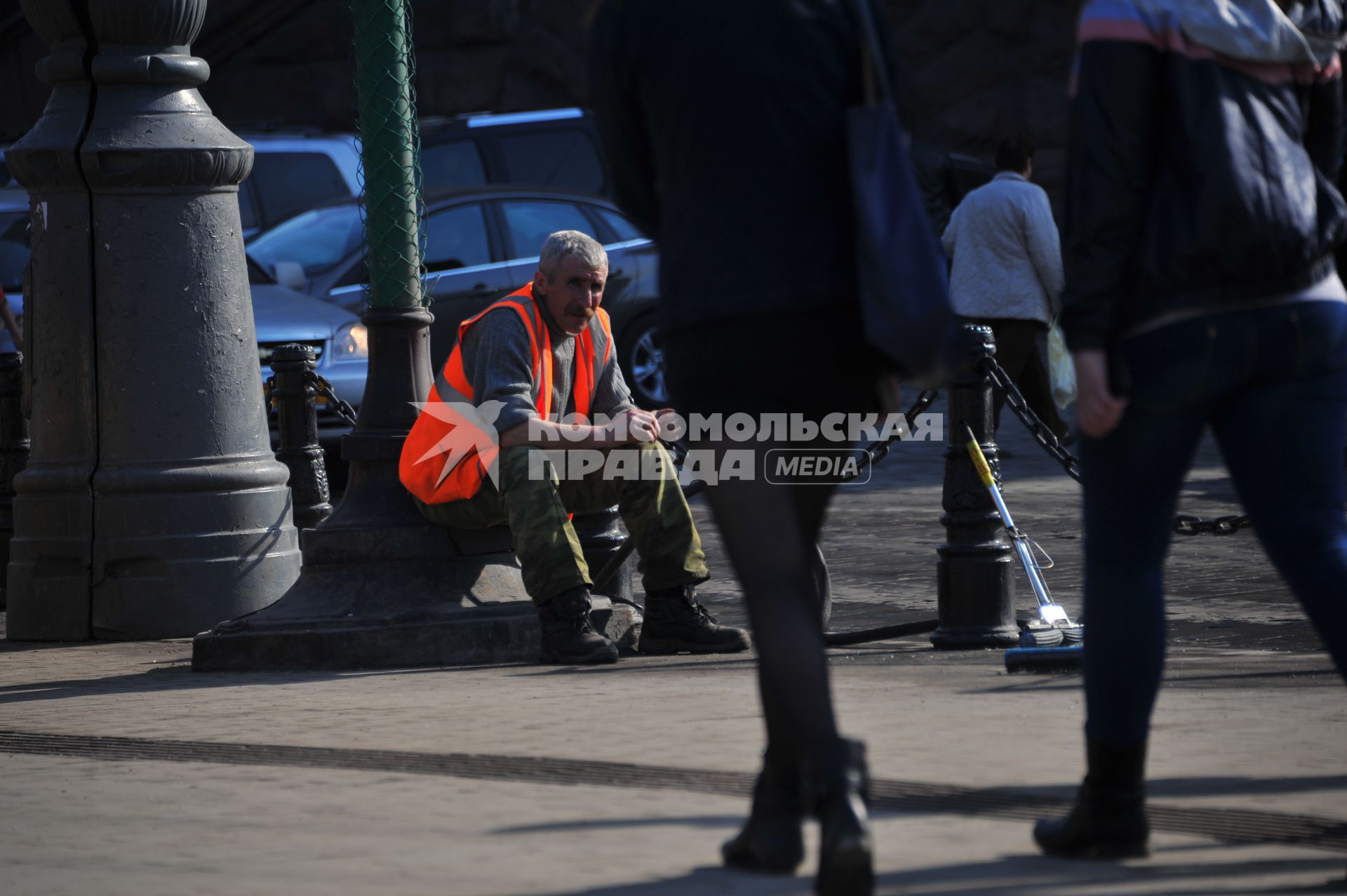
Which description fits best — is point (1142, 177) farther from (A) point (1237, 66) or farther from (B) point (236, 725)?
(B) point (236, 725)

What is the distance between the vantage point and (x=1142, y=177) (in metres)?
3.26

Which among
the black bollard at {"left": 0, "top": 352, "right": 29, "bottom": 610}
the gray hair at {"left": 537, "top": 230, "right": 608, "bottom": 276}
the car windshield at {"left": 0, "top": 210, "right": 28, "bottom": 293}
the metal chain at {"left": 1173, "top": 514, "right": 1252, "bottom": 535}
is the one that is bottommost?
the metal chain at {"left": 1173, "top": 514, "right": 1252, "bottom": 535}

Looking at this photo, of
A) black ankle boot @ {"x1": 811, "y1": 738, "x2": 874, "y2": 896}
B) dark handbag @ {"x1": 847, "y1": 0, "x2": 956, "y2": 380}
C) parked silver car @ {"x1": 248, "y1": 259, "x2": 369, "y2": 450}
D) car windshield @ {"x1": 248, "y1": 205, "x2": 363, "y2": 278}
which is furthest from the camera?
car windshield @ {"x1": 248, "y1": 205, "x2": 363, "y2": 278}

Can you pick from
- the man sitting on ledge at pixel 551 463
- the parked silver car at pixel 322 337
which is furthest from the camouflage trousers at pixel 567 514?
the parked silver car at pixel 322 337

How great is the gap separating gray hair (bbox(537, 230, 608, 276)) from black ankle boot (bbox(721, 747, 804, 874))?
319 centimetres

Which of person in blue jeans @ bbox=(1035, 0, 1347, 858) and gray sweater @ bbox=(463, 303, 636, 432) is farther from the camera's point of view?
gray sweater @ bbox=(463, 303, 636, 432)

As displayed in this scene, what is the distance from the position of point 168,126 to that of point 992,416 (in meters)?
3.13

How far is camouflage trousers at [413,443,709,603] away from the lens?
6199 mm

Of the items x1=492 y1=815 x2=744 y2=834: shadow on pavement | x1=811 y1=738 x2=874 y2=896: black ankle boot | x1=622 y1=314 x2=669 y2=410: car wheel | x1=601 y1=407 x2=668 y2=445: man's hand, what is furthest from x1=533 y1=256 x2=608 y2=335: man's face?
x1=622 y1=314 x2=669 y2=410: car wheel

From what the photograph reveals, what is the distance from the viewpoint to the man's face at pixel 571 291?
248 inches

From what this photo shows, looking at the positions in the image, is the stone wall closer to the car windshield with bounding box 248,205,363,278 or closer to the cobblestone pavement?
the car windshield with bounding box 248,205,363,278

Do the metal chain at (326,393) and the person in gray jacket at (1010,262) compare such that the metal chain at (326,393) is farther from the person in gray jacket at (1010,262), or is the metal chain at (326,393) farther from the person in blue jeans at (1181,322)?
the person in blue jeans at (1181,322)

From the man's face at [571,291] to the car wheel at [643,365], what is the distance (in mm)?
8327

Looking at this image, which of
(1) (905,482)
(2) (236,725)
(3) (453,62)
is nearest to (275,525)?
(2) (236,725)
